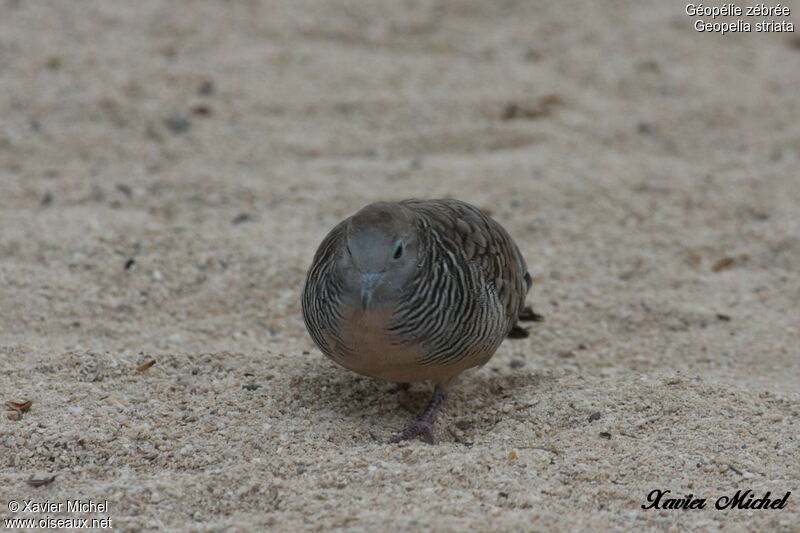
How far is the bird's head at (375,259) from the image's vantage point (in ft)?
12.4

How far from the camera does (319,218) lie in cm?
652

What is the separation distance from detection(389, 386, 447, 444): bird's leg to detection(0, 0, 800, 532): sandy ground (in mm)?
106

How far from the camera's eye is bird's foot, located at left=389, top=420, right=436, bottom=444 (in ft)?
14.0

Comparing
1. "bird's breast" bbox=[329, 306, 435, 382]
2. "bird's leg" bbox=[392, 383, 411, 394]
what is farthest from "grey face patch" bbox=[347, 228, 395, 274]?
"bird's leg" bbox=[392, 383, 411, 394]

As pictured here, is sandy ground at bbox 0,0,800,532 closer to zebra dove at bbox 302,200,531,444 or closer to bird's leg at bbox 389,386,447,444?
bird's leg at bbox 389,386,447,444

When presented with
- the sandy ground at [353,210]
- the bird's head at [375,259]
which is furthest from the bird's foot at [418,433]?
the bird's head at [375,259]

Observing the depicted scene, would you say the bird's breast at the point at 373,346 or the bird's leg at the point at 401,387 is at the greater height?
the bird's breast at the point at 373,346

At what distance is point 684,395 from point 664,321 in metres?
1.05

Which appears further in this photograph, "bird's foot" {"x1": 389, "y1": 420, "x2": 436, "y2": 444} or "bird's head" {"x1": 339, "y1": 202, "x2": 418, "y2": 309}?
"bird's foot" {"x1": 389, "y1": 420, "x2": 436, "y2": 444}

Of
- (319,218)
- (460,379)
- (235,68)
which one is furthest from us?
(235,68)

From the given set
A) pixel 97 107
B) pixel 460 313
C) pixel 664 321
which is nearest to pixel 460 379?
pixel 460 313

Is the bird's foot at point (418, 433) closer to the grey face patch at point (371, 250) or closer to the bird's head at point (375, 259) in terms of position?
the bird's head at point (375, 259)

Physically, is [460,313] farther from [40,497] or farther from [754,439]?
[40,497]

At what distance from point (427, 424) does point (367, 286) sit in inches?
35.0
